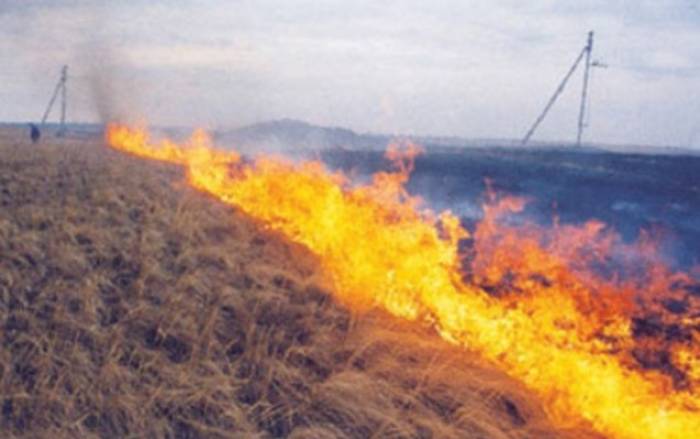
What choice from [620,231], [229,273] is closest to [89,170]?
[229,273]

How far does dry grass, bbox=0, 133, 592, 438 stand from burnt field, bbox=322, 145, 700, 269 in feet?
34.4

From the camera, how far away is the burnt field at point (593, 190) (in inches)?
720

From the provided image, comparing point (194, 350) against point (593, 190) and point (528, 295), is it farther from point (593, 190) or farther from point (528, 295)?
point (593, 190)

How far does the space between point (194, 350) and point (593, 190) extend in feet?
61.7

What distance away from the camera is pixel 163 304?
24.9 feet

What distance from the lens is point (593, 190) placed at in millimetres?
22844

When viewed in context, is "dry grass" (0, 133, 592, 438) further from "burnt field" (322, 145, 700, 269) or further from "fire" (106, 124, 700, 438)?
"burnt field" (322, 145, 700, 269)

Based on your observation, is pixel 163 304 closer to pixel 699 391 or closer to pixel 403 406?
pixel 403 406

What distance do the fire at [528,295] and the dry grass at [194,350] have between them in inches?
34.5

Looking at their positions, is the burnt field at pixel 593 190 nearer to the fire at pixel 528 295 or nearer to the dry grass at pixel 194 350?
the fire at pixel 528 295

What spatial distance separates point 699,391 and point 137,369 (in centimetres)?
708

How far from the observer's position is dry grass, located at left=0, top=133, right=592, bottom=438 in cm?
588

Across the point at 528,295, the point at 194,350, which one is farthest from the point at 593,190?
the point at 194,350

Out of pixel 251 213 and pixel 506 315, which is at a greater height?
pixel 251 213
